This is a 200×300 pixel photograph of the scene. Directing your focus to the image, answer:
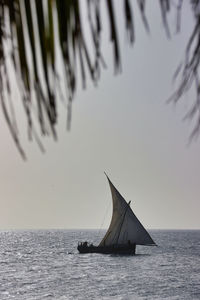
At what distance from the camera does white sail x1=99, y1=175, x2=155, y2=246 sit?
193ft

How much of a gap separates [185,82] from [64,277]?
55131mm

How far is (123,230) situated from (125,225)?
1.03 metres

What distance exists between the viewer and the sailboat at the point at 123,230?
5888cm

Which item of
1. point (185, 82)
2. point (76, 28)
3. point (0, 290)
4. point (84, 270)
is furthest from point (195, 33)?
point (84, 270)

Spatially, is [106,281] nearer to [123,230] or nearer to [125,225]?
[125,225]

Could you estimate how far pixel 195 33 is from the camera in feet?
2.73

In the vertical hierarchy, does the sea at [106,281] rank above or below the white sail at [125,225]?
below

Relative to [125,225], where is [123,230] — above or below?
below

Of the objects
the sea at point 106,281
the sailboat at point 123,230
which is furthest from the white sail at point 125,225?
the sea at point 106,281

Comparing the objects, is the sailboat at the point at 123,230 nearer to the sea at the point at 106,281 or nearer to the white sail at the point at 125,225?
the white sail at the point at 125,225

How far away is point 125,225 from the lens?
201 feet

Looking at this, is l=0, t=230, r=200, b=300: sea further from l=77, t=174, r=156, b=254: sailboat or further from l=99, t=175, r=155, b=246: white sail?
l=99, t=175, r=155, b=246: white sail

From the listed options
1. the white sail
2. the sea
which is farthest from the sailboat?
the sea

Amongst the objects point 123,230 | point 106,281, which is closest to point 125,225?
point 123,230
